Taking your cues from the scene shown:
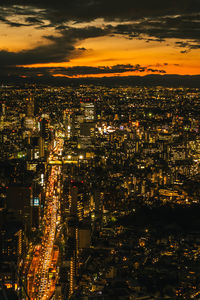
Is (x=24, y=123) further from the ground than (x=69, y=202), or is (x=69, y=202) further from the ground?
(x=24, y=123)

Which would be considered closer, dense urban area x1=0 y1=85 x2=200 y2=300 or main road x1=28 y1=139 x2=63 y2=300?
dense urban area x1=0 y1=85 x2=200 y2=300

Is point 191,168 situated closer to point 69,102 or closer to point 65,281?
point 69,102

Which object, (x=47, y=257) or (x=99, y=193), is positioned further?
(x=99, y=193)

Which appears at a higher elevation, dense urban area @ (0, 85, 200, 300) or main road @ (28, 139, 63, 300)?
dense urban area @ (0, 85, 200, 300)

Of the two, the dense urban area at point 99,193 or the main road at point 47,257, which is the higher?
the dense urban area at point 99,193

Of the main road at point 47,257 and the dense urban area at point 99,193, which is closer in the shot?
the dense urban area at point 99,193

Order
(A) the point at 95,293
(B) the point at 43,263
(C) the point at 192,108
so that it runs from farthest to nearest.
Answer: (C) the point at 192,108, (B) the point at 43,263, (A) the point at 95,293

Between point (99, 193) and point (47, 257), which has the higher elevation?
point (99, 193)

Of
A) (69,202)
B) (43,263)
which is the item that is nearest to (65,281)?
(43,263)
